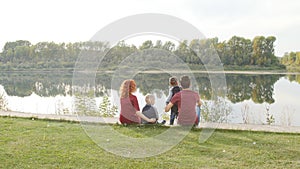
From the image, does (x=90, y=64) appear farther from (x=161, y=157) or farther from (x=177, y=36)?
(x=161, y=157)

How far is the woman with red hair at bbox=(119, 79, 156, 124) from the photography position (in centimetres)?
574

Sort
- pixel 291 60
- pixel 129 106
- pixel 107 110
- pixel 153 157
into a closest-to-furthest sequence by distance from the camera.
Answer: pixel 153 157 → pixel 129 106 → pixel 107 110 → pixel 291 60

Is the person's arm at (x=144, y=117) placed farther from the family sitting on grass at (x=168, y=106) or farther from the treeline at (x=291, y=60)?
the treeline at (x=291, y=60)

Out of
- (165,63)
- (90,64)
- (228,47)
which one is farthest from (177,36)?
(228,47)

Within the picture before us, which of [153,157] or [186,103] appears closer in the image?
[153,157]

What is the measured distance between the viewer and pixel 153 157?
4.14 metres

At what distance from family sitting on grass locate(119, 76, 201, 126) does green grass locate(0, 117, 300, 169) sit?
9.1 inches

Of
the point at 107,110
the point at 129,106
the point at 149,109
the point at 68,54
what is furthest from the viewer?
the point at 68,54

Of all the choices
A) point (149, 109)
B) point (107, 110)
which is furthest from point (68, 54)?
point (149, 109)

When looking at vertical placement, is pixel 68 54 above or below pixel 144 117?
above

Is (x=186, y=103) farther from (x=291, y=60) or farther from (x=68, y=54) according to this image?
(x=291, y=60)

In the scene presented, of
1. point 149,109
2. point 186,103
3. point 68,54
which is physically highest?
point 68,54

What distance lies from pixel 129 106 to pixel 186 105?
1051 millimetres

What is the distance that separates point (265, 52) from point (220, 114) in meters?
41.8
